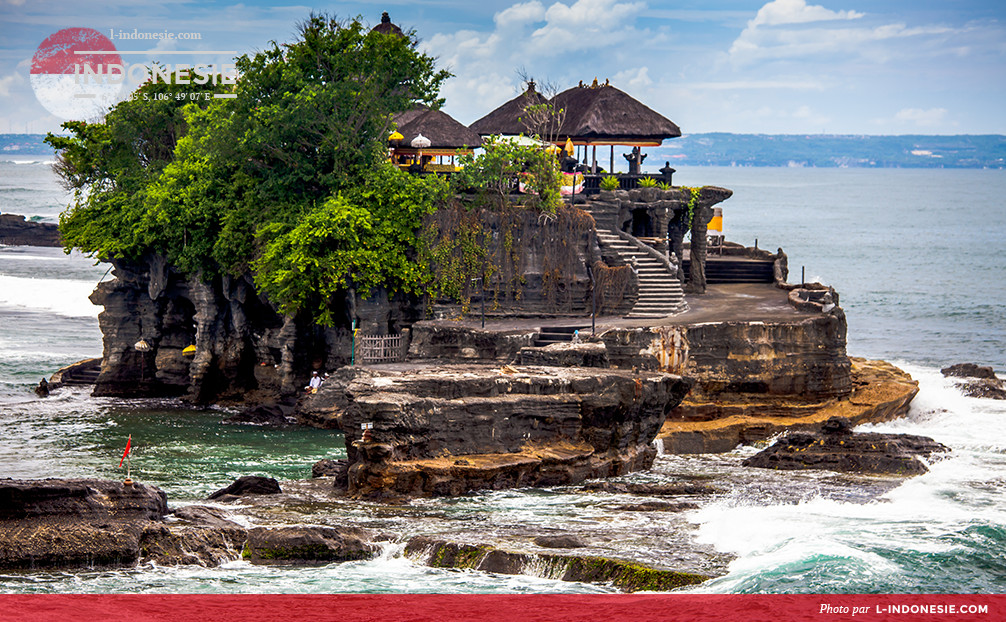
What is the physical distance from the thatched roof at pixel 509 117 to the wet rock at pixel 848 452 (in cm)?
1977

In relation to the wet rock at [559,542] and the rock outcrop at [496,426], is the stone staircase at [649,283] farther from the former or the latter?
the wet rock at [559,542]

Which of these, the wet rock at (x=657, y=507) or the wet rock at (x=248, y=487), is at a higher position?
the wet rock at (x=248, y=487)

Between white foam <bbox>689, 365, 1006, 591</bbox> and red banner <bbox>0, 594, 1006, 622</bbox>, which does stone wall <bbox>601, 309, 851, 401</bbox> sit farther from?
red banner <bbox>0, 594, 1006, 622</bbox>

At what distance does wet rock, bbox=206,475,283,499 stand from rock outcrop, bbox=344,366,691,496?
217 cm

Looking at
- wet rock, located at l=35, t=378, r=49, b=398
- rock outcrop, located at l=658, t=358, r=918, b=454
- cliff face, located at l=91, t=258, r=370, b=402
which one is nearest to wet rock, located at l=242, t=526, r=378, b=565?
rock outcrop, located at l=658, t=358, r=918, b=454

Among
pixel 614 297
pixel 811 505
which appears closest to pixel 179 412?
pixel 614 297

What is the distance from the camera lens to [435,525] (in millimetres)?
31984

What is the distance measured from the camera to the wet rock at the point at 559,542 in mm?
29562

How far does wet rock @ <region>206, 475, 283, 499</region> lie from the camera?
35375mm

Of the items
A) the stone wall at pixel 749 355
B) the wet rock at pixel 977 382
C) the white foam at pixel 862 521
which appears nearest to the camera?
the white foam at pixel 862 521

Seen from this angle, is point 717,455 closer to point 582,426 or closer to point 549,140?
point 582,426

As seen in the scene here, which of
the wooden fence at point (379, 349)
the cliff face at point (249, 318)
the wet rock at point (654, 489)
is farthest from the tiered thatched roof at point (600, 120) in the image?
the wet rock at point (654, 489)

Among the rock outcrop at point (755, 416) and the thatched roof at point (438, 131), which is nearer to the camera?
the rock outcrop at point (755, 416)

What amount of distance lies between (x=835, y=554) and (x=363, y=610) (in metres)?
10.6
